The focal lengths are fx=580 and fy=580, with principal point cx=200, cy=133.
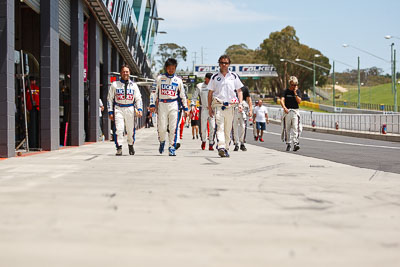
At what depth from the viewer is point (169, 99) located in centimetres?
1095

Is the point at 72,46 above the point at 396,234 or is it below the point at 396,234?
above

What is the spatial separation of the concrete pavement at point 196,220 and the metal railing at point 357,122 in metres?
23.5

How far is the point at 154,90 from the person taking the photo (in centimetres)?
1101

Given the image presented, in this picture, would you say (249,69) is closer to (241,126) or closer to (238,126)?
(241,126)

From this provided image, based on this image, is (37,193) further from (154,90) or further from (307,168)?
(154,90)


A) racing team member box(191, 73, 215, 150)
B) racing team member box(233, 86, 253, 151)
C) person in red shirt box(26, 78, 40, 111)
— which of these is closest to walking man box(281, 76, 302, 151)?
racing team member box(233, 86, 253, 151)

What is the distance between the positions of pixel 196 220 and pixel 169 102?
7.40 m

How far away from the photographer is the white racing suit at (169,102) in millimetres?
10906

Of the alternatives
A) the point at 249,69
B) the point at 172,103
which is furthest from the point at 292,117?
the point at 249,69

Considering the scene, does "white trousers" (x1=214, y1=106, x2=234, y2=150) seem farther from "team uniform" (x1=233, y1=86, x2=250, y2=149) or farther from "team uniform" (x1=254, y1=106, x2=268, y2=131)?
"team uniform" (x1=254, y1=106, x2=268, y2=131)

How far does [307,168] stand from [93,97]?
548 inches

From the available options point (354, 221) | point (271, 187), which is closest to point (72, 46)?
point (271, 187)

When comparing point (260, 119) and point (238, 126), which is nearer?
point (238, 126)

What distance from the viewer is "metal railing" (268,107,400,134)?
94.5ft
